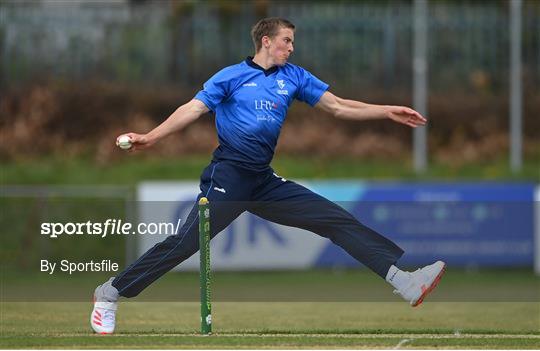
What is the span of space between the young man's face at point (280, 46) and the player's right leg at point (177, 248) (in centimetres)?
94

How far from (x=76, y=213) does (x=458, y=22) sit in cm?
1420

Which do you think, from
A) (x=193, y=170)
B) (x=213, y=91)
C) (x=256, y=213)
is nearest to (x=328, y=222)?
(x=256, y=213)

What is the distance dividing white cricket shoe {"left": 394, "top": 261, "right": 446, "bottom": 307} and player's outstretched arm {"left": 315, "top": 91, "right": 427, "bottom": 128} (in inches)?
46.7

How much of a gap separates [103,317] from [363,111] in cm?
267

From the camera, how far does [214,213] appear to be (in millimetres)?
10289

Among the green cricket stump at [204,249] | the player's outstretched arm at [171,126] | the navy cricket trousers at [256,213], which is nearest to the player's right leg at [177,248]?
the navy cricket trousers at [256,213]

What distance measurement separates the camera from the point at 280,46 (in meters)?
10.4

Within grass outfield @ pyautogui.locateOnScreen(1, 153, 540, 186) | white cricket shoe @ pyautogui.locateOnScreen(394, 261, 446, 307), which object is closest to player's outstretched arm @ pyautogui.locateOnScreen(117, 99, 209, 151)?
white cricket shoe @ pyautogui.locateOnScreen(394, 261, 446, 307)

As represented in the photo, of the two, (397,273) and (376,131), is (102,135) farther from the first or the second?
(397,273)

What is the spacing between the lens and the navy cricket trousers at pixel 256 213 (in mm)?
10297

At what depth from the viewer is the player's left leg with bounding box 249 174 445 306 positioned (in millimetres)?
10539

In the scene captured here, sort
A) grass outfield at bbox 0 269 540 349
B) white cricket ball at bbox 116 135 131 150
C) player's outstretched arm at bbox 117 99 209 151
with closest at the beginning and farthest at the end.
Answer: white cricket ball at bbox 116 135 131 150, player's outstretched arm at bbox 117 99 209 151, grass outfield at bbox 0 269 540 349

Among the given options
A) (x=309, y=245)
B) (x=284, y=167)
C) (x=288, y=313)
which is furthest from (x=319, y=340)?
(x=284, y=167)

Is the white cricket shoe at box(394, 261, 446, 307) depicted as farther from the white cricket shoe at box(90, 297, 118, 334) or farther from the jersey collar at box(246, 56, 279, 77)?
the white cricket shoe at box(90, 297, 118, 334)
